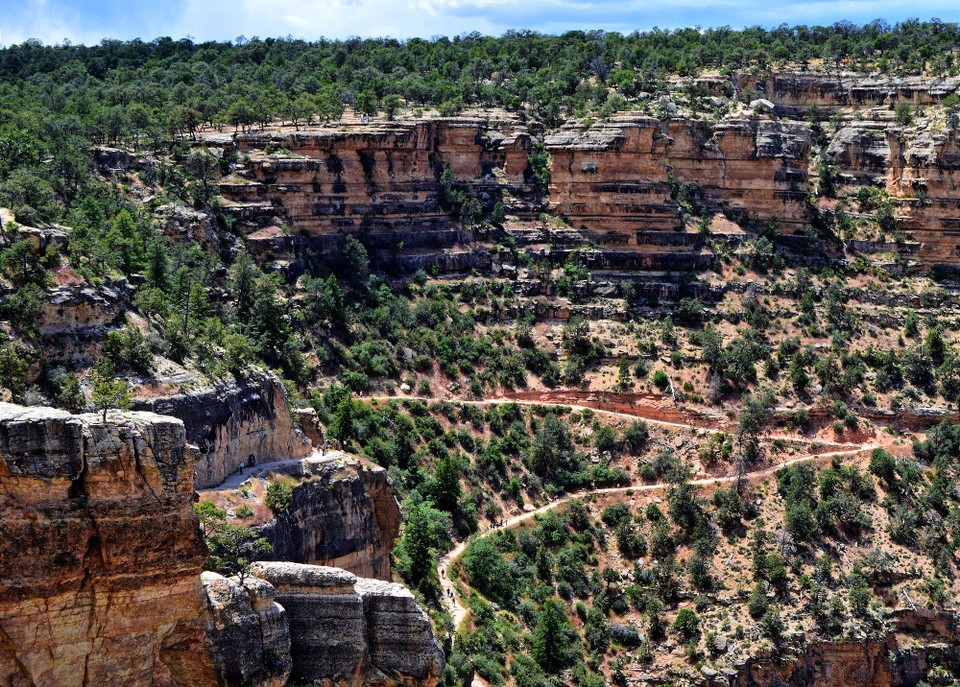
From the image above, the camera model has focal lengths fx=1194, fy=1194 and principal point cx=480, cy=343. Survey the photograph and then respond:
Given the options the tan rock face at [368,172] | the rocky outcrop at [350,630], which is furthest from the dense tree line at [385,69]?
the rocky outcrop at [350,630]

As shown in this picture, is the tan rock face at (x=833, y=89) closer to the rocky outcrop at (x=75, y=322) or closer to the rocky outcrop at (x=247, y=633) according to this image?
the rocky outcrop at (x=75, y=322)

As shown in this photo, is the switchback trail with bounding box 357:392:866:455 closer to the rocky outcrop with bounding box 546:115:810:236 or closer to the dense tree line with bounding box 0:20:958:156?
the rocky outcrop with bounding box 546:115:810:236

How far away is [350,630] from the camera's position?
33.9 metres

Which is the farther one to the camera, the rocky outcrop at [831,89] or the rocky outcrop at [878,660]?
the rocky outcrop at [831,89]

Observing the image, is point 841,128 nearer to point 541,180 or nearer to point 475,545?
point 541,180

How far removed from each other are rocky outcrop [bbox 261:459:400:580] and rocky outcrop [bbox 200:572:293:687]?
36.0ft

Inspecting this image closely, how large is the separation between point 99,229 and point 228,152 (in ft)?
82.7

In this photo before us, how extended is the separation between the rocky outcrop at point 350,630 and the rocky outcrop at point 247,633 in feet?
2.98

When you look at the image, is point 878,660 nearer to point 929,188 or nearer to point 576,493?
point 576,493

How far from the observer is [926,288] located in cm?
10838

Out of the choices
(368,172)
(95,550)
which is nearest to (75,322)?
(95,550)

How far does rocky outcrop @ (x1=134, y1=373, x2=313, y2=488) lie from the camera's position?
45719mm

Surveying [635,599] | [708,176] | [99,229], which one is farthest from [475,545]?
[708,176]

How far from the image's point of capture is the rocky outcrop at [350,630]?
110 feet
